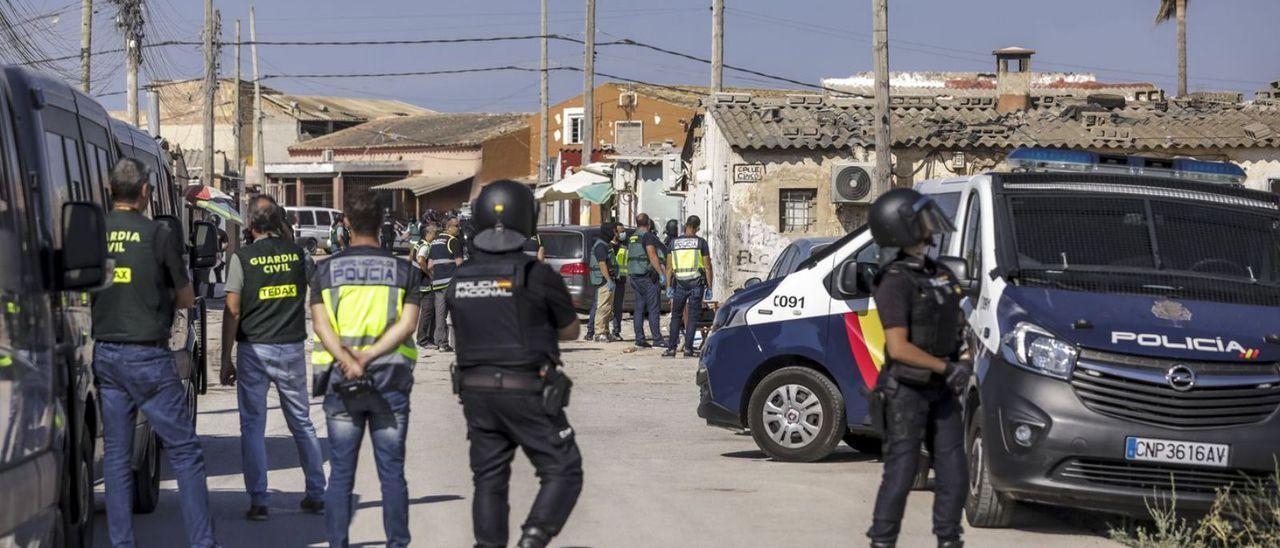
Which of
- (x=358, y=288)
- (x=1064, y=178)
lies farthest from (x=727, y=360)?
(x=358, y=288)

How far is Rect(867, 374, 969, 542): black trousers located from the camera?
22.1 ft

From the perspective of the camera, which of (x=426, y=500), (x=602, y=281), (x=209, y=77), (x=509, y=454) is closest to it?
(x=509, y=454)

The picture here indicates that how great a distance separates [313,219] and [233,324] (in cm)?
4792

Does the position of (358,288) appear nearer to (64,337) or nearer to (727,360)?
(64,337)

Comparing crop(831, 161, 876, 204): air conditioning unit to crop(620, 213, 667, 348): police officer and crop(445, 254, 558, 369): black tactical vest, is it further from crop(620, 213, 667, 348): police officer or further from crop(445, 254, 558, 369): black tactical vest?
crop(445, 254, 558, 369): black tactical vest

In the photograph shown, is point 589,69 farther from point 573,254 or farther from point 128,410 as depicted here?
point 128,410

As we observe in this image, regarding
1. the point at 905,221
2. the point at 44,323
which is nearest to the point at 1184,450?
the point at 905,221

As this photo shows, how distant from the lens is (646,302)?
21625mm

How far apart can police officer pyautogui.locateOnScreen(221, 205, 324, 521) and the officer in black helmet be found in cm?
229

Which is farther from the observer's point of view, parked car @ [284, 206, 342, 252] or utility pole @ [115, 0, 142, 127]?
parked car @ [284, 206, 342, 252]

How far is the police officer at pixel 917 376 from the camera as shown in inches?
265

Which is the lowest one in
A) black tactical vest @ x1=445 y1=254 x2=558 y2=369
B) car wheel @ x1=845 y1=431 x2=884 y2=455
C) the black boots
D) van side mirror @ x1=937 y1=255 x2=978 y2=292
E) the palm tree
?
car wheel @ x1=845 y1=431 x2=884 y2=455

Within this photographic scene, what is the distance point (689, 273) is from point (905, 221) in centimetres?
1331

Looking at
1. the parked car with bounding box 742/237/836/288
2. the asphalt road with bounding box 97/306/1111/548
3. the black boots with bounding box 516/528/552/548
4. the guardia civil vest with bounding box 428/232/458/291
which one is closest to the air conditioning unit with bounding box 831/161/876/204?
the guardia civil vest with bounding box 428/232/458/291
